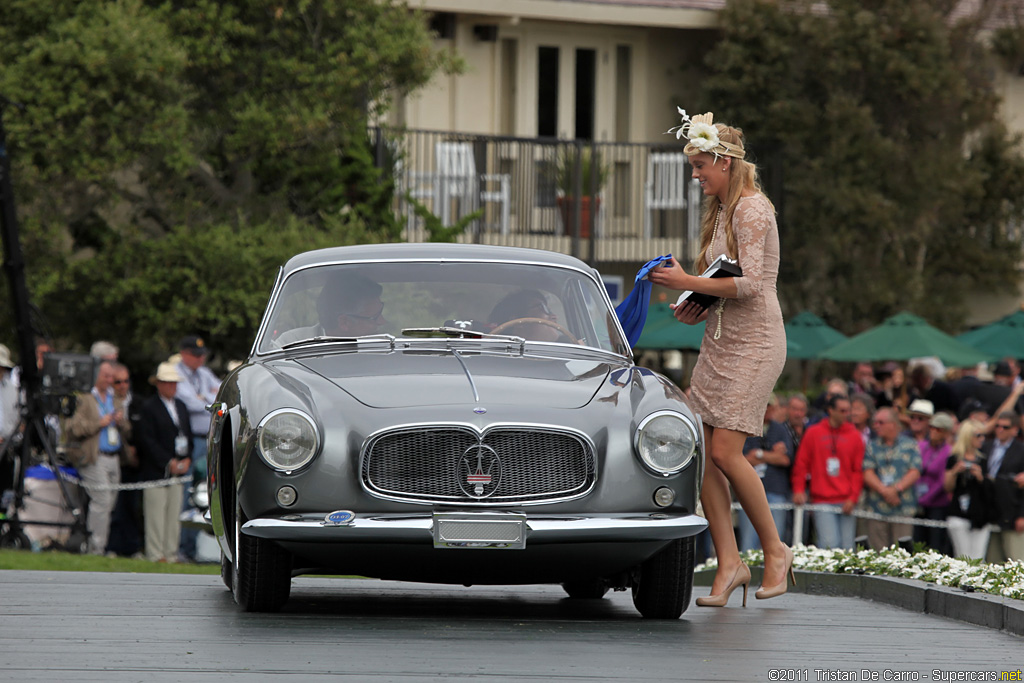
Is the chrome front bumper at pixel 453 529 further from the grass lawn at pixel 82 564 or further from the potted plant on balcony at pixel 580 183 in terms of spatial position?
the potted plant on balcony at pixel 580 183

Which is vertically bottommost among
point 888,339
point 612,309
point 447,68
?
point 888,339

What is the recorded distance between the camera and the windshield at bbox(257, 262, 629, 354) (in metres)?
8.16

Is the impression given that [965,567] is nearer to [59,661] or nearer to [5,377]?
[59,661]

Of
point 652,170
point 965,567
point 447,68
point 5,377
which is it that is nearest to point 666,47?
point 652,170

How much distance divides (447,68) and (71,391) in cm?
857

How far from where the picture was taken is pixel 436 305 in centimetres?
825

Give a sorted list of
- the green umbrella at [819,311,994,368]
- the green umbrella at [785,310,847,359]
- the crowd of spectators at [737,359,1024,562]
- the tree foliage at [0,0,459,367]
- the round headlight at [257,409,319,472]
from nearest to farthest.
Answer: the round headlight at [257,409,319,472] → the crowd of spectators at [737,359,1024,562] → the tree foliage at [0,0,459,367] → the green umbrella at [819,311,994,368] → the green umbrella at [785,310,847,359]

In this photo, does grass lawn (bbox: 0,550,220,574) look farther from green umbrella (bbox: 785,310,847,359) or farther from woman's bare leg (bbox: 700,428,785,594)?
green umbrella (bbox: 785,310,847,359)

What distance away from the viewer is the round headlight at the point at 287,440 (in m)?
6.69

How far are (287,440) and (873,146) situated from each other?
853 inches

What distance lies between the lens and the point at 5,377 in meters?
16.1

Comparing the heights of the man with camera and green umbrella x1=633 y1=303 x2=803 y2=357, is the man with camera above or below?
below

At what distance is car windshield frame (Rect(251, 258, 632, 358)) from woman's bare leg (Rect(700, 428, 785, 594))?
689 millimetres

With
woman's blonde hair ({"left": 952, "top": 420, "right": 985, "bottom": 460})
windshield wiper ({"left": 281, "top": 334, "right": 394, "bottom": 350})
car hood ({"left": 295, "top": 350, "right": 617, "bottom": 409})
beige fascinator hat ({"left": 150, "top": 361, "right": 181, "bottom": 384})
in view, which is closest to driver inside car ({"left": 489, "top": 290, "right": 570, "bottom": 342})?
car hood ({"left": 295, "top": 350, "right": 617, "bottom": 409})
